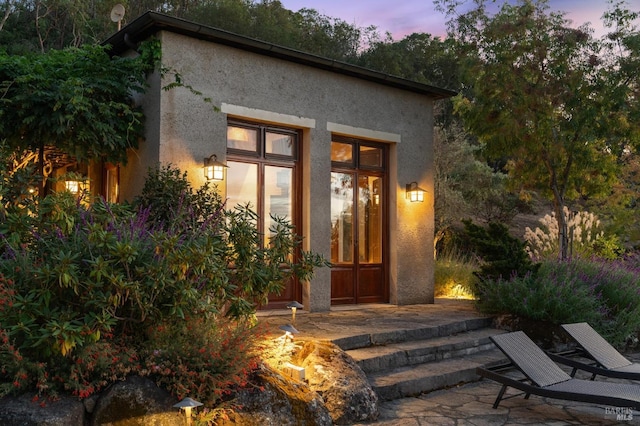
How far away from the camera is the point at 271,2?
24859mm

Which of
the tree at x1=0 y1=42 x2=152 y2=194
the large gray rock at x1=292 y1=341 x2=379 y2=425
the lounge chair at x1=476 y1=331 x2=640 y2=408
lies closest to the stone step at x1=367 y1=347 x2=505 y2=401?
the large gray rock at x1=292 y1=341 x2=379 y2=425

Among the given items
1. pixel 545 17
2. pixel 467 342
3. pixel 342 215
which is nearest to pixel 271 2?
pixel 545 17

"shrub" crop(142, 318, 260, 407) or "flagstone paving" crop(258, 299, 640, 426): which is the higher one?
"shrub" crop(142, 318, 260, 407)

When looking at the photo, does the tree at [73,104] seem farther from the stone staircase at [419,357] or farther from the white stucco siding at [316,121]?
the stone staircase at [419,357]

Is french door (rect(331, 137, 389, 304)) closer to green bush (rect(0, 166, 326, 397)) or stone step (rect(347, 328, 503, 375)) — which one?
stone step (rect(347, 328, 503, 375))

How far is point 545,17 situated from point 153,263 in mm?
9854

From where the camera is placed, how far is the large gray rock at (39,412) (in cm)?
415

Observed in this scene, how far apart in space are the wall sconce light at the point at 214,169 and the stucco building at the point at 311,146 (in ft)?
0.40

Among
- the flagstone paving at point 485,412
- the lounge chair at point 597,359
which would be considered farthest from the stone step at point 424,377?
the lounge chair at point 597,359

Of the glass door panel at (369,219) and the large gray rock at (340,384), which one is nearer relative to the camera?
the large gray rock at (340,384)

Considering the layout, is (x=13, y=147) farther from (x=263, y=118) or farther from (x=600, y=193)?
(x=600, y=193)

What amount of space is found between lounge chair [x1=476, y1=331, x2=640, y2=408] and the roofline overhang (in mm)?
5358

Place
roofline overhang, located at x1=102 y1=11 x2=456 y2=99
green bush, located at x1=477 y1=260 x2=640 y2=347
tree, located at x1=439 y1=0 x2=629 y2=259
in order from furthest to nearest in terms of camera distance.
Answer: tree, located at x1=439 y1=0 x2=629 y2=259, green bush, located at x1=477 y1=260 x2=640 y2=347, roofline overhang, located at x1=102 y1=11 x2=456 y2=99

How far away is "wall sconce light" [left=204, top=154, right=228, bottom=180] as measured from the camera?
8352 mm
